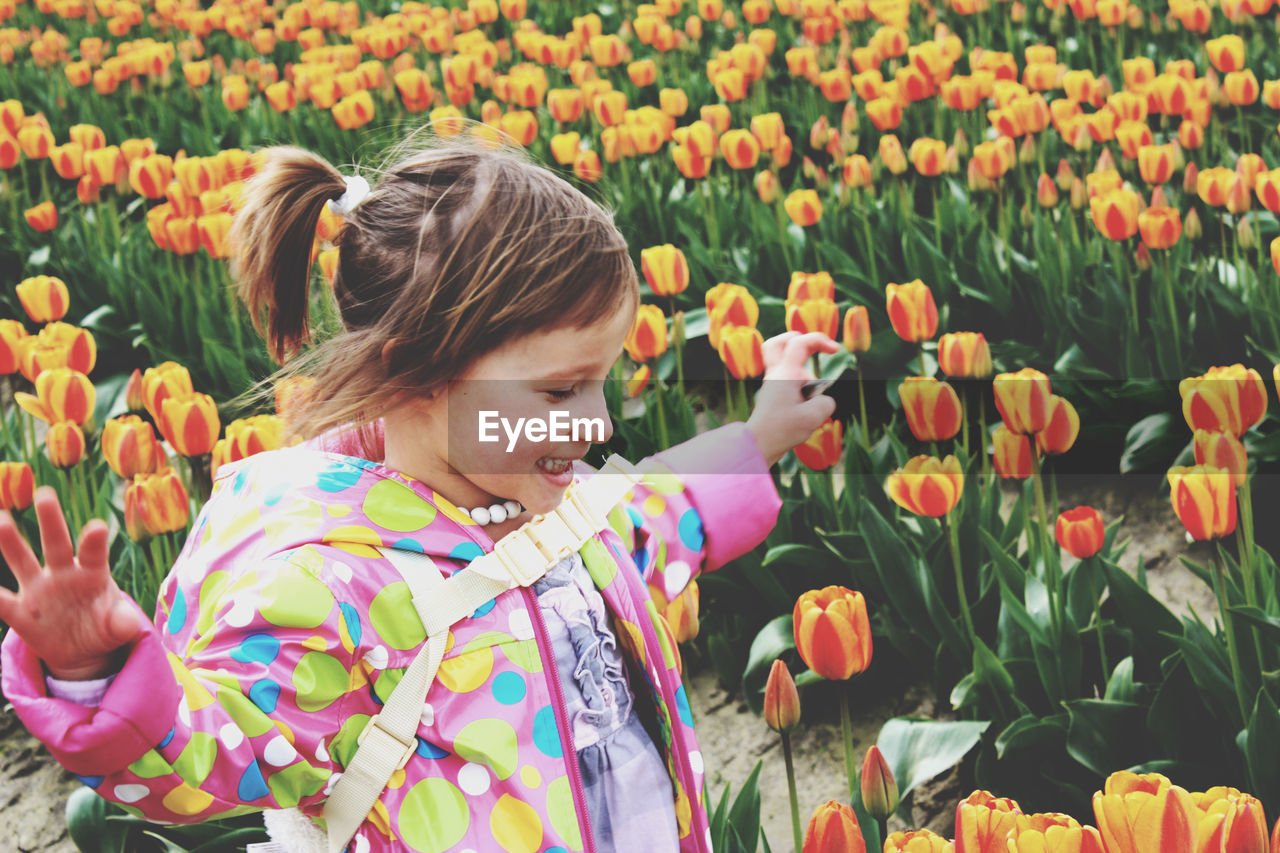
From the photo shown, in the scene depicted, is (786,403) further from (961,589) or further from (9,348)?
(9,348)

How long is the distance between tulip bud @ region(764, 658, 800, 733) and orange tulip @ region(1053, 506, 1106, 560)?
0.61 metres

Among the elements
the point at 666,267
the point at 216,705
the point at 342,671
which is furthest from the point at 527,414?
the point at 666,267

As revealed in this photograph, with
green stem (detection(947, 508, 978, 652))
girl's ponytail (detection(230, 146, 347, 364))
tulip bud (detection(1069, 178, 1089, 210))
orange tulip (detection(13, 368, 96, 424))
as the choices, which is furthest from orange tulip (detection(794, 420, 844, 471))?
tulip bud (detection(1069, 178, 1089, 210))

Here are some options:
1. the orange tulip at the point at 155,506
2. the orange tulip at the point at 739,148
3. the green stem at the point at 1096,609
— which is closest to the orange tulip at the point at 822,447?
the green stem at the point at 1096,609

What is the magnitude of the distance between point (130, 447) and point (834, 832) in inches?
60.3

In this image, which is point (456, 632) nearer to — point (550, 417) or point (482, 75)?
point (550, 417)

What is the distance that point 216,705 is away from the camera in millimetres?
1299

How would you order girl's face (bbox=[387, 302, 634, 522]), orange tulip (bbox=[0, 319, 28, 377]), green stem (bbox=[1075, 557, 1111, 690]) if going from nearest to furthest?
girl's face (bbox=[387, 302, 634, 522])
green stem (bbox=[1075, 557, 1111, 690])
orange tulip (bbox=[0, 319, 28, 377])

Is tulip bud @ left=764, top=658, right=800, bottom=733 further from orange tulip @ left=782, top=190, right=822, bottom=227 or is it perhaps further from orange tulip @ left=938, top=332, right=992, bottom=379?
orange tulip @ left=782, top=190, right=822, bottom=227

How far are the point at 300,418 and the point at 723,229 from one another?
2688 millimetres

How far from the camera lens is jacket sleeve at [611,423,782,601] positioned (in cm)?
185

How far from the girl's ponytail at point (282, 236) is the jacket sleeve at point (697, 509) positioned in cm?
49

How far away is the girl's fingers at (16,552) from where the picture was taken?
103cm

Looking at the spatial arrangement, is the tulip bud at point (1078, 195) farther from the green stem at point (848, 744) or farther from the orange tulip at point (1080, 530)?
the green stem at point (848, 744)
